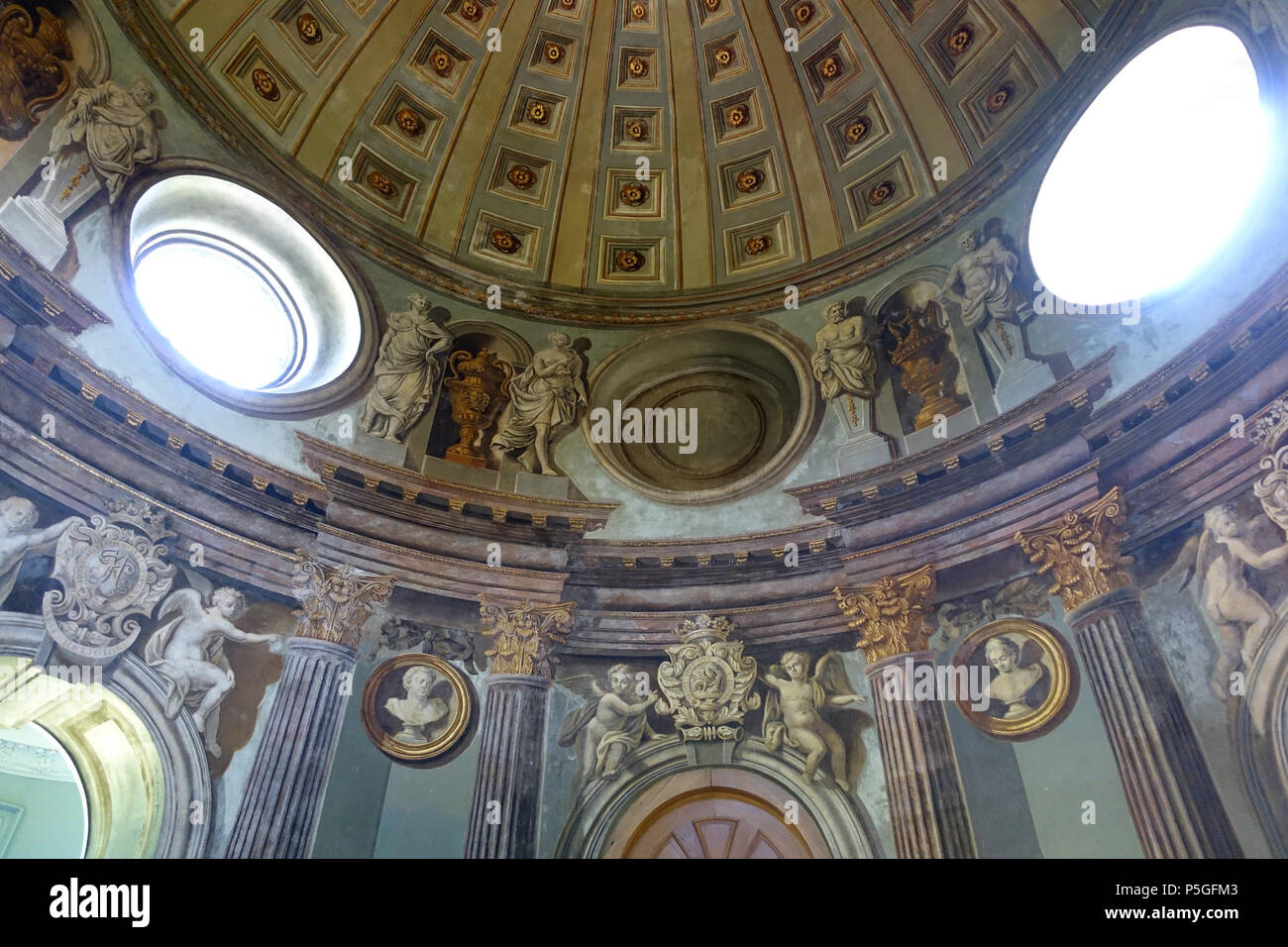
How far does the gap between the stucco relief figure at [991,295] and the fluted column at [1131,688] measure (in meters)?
3.12

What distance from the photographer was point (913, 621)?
1198cm

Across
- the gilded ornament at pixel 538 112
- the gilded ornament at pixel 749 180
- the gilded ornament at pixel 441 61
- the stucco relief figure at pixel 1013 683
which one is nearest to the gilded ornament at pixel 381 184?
the gilded ornament at pixel 441 61

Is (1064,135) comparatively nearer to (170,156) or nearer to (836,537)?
(836,537)

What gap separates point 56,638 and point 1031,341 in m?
12.8

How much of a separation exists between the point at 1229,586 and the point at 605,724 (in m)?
7.58

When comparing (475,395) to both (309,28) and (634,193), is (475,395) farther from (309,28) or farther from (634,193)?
(309,28)

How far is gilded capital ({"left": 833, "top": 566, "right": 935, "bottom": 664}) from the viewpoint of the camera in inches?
469

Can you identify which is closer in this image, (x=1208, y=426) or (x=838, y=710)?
(x=1208, y=426)

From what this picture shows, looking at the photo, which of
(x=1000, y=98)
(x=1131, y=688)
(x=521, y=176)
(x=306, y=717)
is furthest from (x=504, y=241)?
(x=1131, y=688)

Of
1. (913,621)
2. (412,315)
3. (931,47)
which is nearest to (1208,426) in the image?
(913,621)

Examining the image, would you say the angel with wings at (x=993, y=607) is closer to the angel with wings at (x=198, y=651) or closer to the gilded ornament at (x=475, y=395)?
the gilded ornament at (x=475, y=395)

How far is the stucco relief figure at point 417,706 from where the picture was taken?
11961 millimetres

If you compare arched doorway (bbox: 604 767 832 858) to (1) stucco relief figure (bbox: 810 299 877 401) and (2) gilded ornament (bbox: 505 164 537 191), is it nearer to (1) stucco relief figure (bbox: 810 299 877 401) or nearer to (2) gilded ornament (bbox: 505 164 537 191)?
(1) stucco relief figure (bbox: 810 299 877 401)

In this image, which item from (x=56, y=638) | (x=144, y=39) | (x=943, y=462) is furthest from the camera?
(x=144, y=39)
